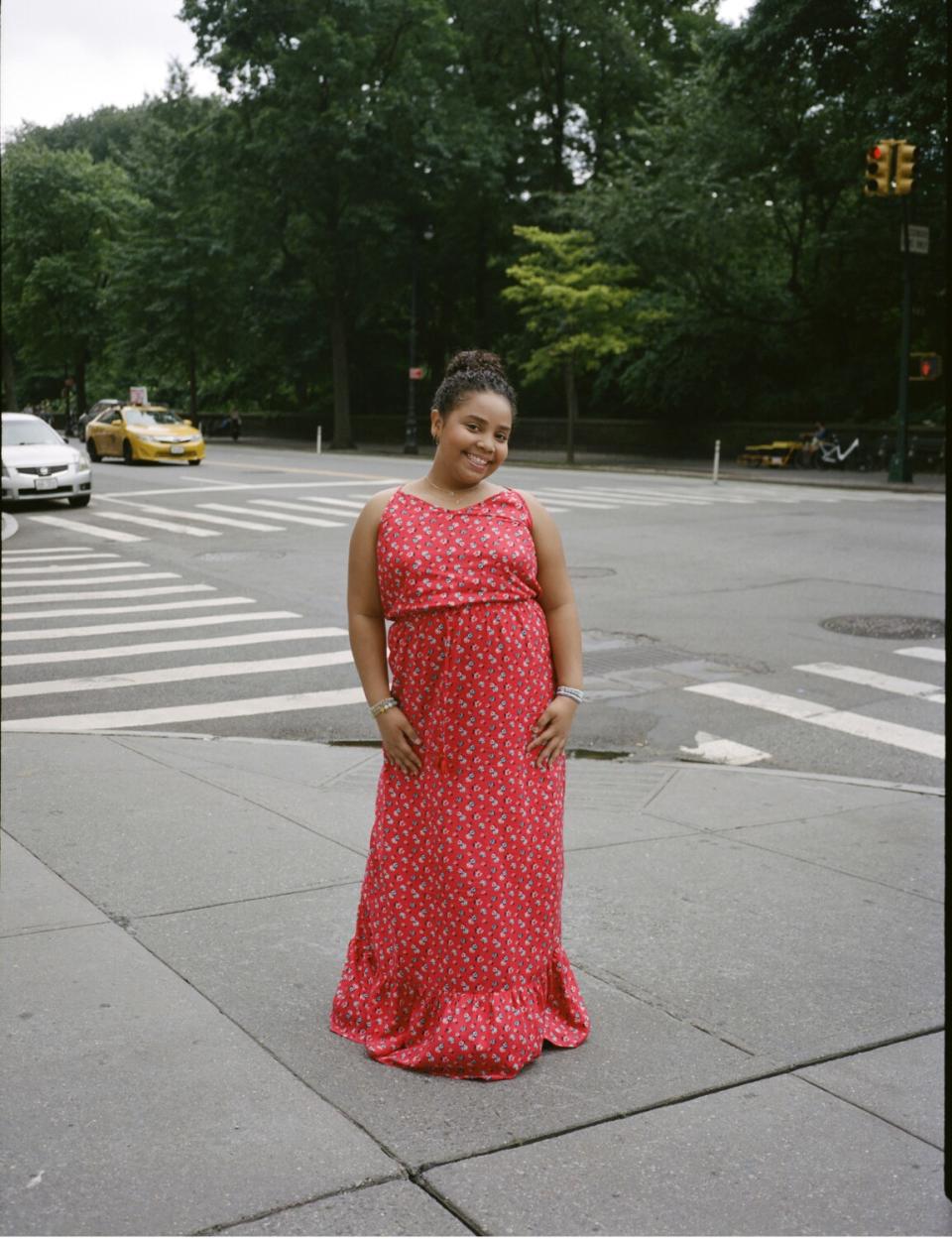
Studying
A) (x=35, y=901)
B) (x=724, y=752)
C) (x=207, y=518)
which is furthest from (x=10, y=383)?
(x=35, y=901)

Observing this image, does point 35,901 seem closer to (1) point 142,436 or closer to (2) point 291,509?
(2) point 291,509

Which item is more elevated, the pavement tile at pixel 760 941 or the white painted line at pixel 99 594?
the white painted line at pixel 99 594

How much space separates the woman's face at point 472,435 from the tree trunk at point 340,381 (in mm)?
50029

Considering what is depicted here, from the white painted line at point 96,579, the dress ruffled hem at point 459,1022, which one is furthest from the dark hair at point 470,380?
the white painted line at point 96,579

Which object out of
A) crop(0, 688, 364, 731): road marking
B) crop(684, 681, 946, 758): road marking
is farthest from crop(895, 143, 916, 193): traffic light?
crop(0, 688, 364, 731): road marking

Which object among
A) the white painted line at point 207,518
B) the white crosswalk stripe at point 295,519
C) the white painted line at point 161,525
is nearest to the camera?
the white painted line at point 161,525

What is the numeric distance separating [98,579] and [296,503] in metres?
9.29

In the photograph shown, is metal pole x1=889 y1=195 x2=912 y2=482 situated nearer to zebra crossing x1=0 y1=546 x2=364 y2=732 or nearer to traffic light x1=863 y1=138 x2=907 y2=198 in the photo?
traffic light x1=863 y1=138 x2=907 y2=198

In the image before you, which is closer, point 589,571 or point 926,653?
Result: point 926,653

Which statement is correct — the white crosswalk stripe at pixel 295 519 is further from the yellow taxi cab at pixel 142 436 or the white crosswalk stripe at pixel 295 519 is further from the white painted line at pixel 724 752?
the yellow taxi cab at pixel 142 436

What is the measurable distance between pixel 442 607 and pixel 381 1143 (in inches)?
50.3

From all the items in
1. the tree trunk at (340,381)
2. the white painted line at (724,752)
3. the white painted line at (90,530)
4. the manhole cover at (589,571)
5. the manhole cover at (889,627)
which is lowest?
the white painted line at (724,752)

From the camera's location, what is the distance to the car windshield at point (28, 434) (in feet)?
75.9

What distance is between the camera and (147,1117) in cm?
322
